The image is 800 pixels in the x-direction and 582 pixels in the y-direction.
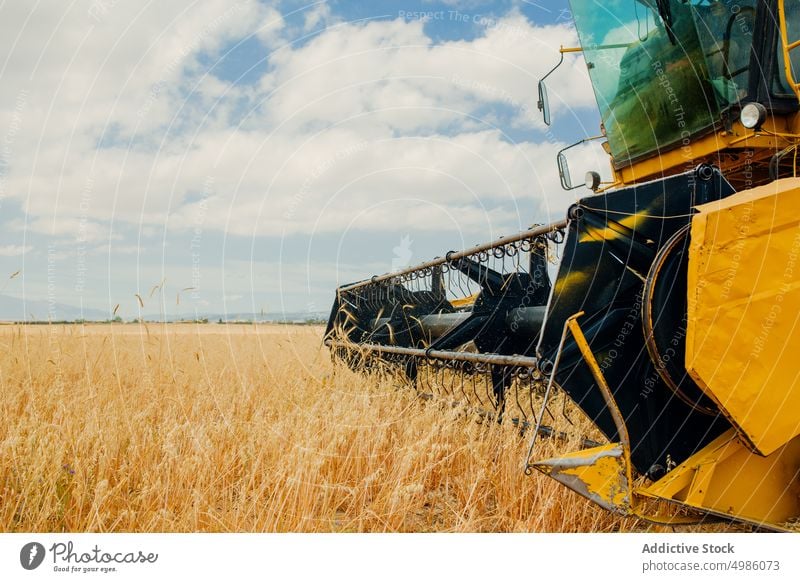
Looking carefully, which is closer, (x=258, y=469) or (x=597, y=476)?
(x=597, y=476)

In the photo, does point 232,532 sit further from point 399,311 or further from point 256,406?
point 399,311

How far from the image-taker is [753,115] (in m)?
3.18

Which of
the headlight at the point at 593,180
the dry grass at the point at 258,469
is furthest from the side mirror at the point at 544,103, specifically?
the dry grass at the point at 258,469

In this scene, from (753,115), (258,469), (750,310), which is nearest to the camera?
(750,310)

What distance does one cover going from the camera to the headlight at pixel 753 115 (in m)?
3.15

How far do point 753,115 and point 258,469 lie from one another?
315cm

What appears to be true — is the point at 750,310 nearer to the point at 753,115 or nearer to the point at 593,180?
the point at 753,115

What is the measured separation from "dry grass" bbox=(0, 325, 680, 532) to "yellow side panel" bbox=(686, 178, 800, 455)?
79cm

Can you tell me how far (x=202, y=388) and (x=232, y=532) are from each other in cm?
231

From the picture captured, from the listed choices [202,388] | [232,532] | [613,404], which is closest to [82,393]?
[202,388]

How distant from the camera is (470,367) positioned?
358cm

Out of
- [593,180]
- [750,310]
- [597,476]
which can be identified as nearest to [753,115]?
[593,180]

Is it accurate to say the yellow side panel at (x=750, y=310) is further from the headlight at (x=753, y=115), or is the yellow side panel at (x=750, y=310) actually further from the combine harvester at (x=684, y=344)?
the headlight at (x=753, y=115)

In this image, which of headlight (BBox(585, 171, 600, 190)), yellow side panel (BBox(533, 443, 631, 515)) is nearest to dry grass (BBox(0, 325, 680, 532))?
yellow side panel (BBox(533, 443, 631, 515))
